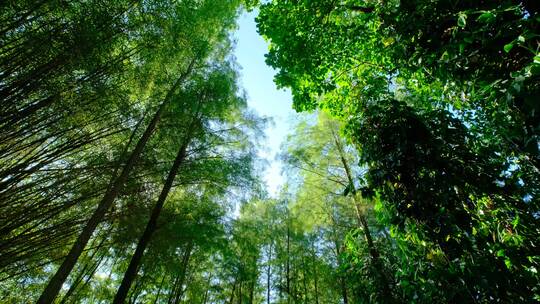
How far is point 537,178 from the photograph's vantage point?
1.35 m

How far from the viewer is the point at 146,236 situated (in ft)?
15.5

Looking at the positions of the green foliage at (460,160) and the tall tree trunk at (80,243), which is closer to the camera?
the green foliage at (460,160)

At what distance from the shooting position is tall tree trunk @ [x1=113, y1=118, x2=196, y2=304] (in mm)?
4254

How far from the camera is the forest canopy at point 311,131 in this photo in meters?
1.23

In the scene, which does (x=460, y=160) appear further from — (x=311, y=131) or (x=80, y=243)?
(x=311, y=131)

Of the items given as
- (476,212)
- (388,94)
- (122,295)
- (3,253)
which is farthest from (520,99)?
(3,253)

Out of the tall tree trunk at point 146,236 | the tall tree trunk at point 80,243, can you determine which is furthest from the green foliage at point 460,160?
the tall tree trunk at point 146,236

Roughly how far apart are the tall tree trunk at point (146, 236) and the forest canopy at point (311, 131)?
0.10ft

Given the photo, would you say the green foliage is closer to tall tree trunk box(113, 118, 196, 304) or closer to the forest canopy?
the forest canopy

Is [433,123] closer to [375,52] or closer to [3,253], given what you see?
[375,52]

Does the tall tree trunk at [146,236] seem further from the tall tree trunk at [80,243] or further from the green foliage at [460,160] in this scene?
the green foliage at [460,160]

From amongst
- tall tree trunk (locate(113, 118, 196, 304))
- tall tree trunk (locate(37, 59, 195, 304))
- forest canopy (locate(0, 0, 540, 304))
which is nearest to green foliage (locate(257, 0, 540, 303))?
forest canopy (locate(0, 0, 540, 304))

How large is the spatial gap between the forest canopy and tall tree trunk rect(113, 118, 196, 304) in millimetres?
32

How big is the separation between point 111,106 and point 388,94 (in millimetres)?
4642
